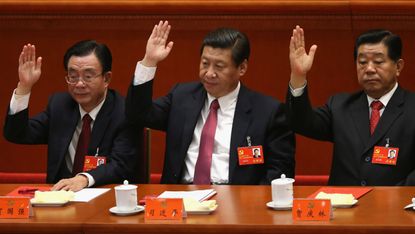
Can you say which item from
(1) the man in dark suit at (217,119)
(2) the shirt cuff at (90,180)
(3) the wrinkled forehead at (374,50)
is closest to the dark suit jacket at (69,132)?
(1) the man in dark suit at (217,119)

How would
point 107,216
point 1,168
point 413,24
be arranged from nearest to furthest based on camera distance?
point 107,216 → point 413,24 → point 1,168

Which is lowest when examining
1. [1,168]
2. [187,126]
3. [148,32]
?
[1,168]

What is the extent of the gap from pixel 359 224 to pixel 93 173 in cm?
114

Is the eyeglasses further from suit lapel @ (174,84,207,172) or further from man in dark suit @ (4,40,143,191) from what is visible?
suit lapel @ (174,84,207,172)

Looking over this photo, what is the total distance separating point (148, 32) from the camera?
3.90 m

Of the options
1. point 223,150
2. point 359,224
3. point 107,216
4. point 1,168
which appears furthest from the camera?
point 1,168

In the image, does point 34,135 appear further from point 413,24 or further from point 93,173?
point 413,24

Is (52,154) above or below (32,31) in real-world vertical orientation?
below

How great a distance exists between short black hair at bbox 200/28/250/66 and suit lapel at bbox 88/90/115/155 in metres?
0.45

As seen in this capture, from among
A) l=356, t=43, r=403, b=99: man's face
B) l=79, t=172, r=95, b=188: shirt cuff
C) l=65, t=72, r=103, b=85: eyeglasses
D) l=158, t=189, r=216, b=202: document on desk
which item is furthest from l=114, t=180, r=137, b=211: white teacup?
l=356, t=43, r=403, b=99: man's face

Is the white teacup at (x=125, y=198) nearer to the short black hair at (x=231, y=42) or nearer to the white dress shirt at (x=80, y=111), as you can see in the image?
the white dress shirt at (x=80, y=111)

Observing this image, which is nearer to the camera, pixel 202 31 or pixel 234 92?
pixel 234 92


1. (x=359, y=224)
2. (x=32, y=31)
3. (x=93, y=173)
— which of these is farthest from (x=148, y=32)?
(x=359, y=224)

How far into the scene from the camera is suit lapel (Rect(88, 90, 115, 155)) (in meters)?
3.05
